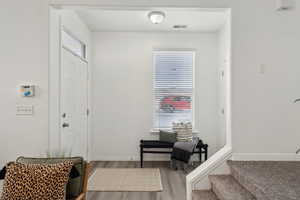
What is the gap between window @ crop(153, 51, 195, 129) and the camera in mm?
4605

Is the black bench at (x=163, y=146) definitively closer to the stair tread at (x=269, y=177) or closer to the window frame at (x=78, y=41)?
the stair tread at (x=269, y=177)

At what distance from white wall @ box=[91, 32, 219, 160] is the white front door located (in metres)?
0.49

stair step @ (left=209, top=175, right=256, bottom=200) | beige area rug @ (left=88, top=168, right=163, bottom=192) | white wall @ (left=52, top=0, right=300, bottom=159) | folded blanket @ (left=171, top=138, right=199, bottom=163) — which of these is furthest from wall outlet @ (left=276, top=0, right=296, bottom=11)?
beige area rug @ (left=88, top=168, right=163, bottom=192)

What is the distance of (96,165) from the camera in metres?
4.23

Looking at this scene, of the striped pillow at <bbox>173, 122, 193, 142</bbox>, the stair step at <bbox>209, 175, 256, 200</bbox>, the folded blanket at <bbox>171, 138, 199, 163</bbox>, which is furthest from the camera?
the striped pillow at <bbox>173, 122, 193, 142</bbox>

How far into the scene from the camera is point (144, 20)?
394cm

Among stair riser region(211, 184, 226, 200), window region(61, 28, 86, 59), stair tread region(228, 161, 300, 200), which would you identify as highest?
window region(61, 28, 86, 59)

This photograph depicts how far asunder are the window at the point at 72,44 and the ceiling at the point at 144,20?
466 mm

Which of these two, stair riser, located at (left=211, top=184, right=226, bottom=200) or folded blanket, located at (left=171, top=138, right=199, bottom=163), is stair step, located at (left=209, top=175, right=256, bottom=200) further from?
folded blanket, located at (left=171, top=138, right=199, bottom=163)

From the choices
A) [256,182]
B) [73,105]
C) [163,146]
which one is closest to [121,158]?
[163,146]

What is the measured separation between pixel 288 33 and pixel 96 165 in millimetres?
3768

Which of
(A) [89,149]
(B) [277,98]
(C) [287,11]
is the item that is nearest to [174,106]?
(A) [89,149]

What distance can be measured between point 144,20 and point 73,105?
1.96 meters

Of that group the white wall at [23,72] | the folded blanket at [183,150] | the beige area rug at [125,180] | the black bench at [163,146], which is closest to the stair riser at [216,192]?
the beige area rug at [125,180]
